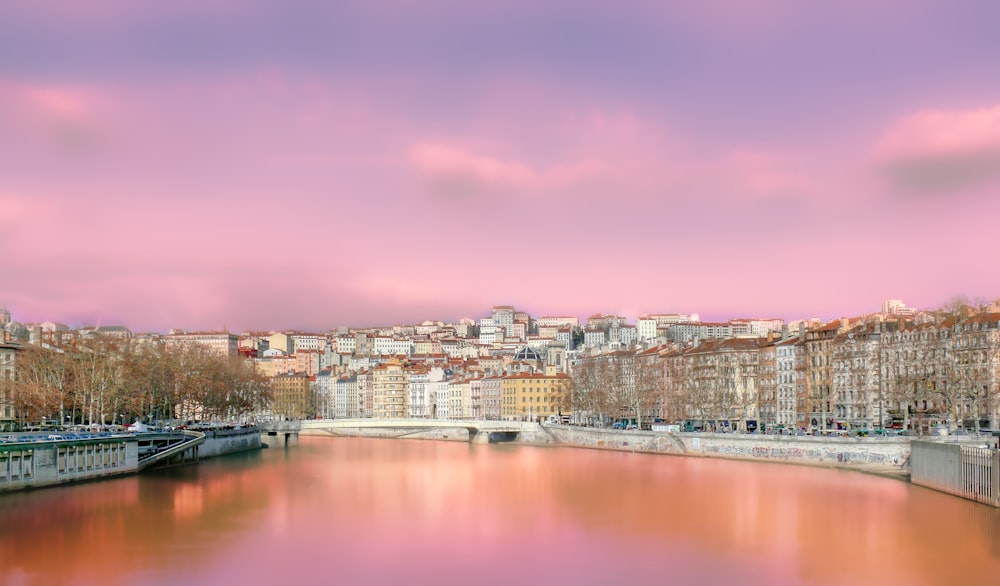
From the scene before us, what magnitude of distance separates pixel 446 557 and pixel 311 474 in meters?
32.6

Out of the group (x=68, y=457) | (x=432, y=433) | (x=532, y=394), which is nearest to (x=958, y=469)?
(x=68, y=457)

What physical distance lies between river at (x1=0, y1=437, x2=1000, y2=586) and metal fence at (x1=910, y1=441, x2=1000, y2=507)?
98cm

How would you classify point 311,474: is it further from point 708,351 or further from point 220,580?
point 708,351

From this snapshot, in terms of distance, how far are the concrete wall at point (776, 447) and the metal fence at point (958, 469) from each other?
5139 millimetres

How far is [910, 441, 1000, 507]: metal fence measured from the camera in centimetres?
4359

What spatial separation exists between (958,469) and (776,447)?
24001mm

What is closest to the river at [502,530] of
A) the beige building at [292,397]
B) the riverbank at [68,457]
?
the riverbank at [68,457]

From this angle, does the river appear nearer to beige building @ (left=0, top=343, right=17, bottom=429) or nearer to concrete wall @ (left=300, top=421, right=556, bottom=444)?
beige building @ (left=0, top=343, right=17, bottom=429)

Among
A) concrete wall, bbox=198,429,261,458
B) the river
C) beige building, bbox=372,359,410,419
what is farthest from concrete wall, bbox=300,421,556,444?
beige building, bbox=372,359,410,419

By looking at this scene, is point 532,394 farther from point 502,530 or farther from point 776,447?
point 502,530

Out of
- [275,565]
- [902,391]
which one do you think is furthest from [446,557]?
[902,391]

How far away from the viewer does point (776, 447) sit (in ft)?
234

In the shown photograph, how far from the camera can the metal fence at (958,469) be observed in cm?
4359

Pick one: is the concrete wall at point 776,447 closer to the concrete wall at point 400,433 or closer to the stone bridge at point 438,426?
the stone bridge at point 438,426
